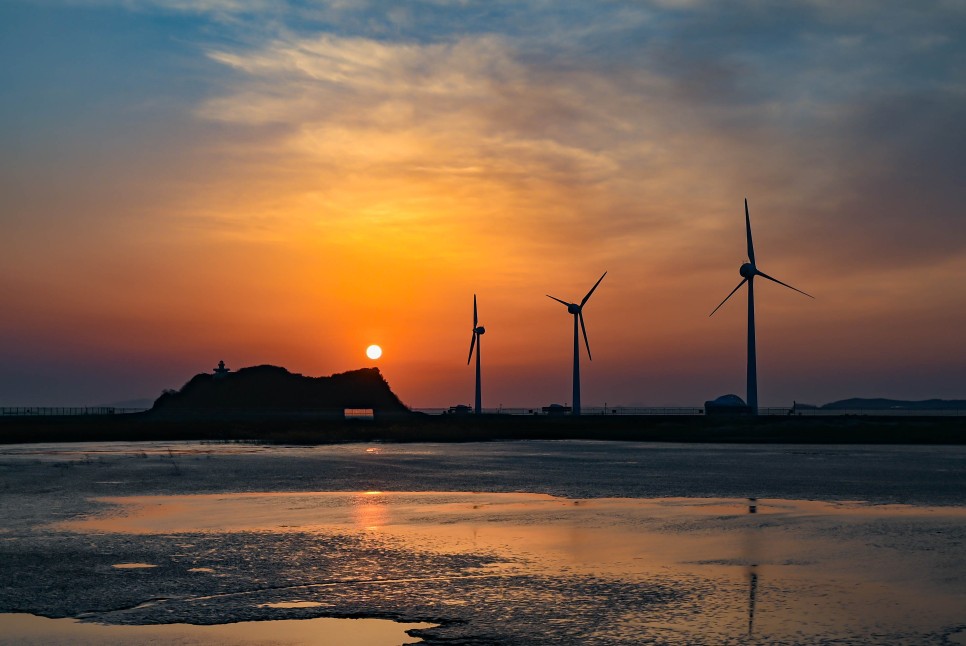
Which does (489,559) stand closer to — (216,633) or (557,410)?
(216,633)

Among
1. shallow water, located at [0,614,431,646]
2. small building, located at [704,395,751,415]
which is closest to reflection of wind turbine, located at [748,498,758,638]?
shallow water, located at [0,614,431,646]

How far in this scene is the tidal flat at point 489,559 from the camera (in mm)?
12773

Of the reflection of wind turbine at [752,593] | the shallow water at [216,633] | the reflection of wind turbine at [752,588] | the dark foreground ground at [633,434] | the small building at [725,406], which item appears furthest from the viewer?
the small building at [725,406]

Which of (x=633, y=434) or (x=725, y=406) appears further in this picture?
(x=725, y=406)

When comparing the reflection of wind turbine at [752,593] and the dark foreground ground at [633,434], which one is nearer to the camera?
the reflection of wind turbine at [752,593]

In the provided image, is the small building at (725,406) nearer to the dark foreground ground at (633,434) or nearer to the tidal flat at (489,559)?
the dark foreground ground at (633,434)

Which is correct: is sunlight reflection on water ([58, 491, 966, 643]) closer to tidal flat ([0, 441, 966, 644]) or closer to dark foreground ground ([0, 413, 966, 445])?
tidal flat ([0, 441, 966, 644])

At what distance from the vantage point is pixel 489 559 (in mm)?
18016

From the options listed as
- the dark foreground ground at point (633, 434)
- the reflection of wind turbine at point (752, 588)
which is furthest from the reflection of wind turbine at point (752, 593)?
the dark foreground ground at point (633, 434)

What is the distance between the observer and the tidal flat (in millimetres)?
12773

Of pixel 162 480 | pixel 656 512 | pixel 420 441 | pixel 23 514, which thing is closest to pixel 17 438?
pixel 420 441

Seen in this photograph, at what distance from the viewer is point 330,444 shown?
7281cm

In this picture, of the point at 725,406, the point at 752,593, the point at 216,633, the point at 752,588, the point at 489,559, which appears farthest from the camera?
the point at 725,406

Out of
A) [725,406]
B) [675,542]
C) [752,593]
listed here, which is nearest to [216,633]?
[752,593]
